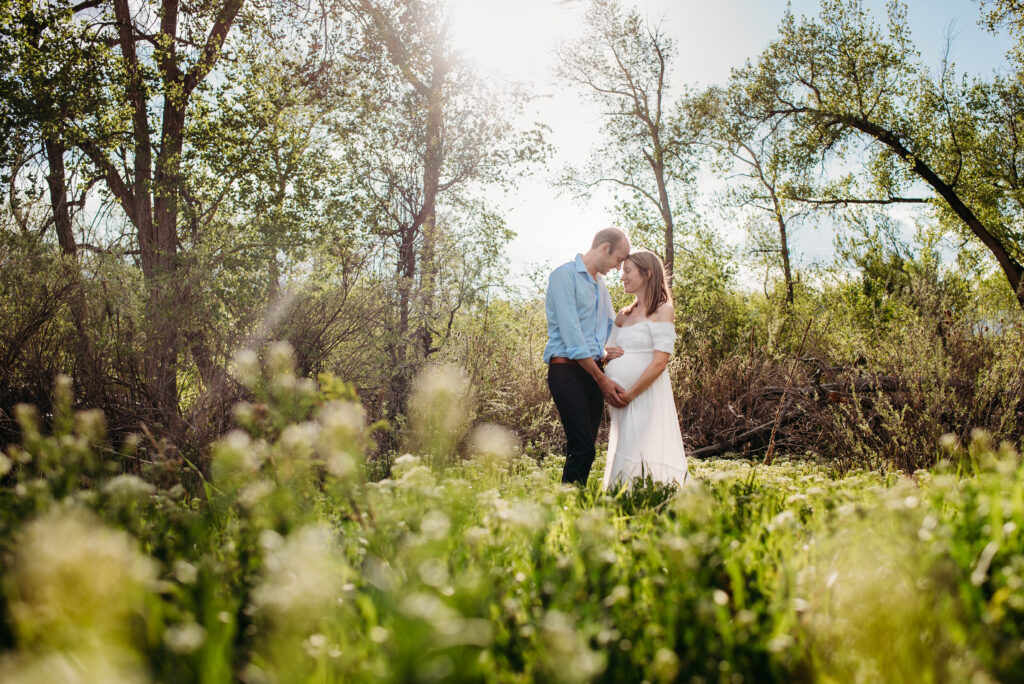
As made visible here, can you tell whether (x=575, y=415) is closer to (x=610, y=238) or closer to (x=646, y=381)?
(x=646, y=381)

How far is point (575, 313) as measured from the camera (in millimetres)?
4820

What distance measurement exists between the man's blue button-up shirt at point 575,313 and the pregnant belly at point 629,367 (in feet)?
0.57

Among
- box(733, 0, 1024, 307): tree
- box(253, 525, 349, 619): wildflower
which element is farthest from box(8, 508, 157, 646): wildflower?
box(733, 0, 1024, 307): tree

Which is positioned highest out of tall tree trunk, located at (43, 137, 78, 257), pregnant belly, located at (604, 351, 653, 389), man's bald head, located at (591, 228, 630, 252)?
tall tree trunk, located at (43, 137, 78, 257)

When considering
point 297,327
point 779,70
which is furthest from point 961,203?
point 297,327

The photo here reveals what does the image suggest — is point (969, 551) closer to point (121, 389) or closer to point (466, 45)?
point (121, 389)

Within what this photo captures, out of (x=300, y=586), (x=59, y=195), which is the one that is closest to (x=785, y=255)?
(x=59, y=195)

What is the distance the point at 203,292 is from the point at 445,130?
16.4 ft

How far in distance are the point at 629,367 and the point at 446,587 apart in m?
3.69

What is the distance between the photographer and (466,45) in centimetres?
991

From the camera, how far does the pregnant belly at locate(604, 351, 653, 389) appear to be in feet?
16.5

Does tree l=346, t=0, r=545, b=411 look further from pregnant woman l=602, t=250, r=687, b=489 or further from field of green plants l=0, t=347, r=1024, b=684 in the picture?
field of green plants l=0, t=347, r=1024, b=684

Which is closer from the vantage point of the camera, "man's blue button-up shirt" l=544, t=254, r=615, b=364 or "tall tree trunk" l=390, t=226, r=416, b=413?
"man's blue button-up shirt" l=544, t=254, r=615, b=364

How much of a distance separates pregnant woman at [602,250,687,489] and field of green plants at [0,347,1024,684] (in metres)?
2.27
